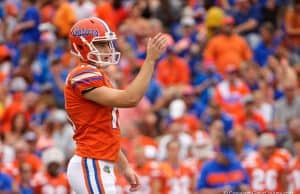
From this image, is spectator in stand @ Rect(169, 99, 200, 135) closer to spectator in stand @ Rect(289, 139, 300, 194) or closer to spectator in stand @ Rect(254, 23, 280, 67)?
spectator in stand @ Rect(289, 139, 300, 194)

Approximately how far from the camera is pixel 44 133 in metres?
12.2

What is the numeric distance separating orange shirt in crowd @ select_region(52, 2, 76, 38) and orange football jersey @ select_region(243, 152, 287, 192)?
→ 15.0 feet

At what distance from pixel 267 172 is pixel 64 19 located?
4.97 metres

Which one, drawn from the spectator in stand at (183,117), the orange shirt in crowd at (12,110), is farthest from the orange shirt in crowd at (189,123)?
the orange shirt in crowd at (12,110)

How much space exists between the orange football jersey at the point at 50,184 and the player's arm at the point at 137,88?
473 cm

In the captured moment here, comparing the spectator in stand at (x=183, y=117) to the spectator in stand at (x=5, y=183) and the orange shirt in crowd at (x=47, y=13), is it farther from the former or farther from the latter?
the orange shirt in crowd at (x=47, y=13)

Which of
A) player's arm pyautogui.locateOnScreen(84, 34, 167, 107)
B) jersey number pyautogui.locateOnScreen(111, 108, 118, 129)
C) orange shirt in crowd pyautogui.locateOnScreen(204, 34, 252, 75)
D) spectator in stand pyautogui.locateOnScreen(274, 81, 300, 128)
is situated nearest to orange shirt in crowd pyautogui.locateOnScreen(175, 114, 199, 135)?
spectator in stand pyautogui.locateOnScreen(274, 81, 300, 128)

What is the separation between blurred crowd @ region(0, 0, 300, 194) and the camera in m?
10.8

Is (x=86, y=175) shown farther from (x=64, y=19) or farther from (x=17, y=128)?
(x=64, y=19)

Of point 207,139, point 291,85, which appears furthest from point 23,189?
point 291,85

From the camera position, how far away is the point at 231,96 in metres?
13.0

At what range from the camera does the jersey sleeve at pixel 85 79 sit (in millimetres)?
6207

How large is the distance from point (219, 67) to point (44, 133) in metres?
2.94

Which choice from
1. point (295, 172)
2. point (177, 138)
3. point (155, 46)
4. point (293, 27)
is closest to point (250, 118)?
point (177, 138)
